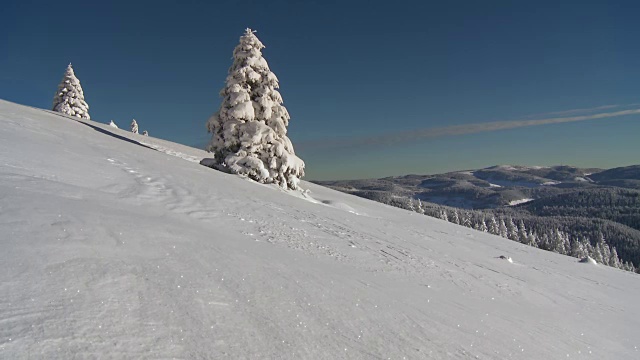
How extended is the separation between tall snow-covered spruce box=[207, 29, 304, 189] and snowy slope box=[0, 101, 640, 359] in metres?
8.40

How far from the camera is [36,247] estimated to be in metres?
3.86

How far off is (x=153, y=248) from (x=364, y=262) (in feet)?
13.8

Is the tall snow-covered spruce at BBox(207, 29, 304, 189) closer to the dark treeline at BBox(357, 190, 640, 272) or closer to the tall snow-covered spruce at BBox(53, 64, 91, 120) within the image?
the tall snow-covered spruce at BBox(53, 64, 91, 120)

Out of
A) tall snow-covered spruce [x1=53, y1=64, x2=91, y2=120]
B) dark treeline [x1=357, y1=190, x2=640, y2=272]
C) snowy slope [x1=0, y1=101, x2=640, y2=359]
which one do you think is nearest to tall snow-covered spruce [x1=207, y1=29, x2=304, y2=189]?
snowy slope [x1=0, y1=101, x2=640, y2=359]

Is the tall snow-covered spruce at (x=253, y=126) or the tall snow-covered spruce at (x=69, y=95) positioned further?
the tall snow-covered spruce at (x=69, y=95)

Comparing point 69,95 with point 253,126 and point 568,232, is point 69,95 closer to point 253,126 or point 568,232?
point 253,126

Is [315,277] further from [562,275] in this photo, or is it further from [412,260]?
[562,275]

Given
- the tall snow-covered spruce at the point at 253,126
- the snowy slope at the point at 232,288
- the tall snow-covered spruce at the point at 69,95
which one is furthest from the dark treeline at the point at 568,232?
the snowy slope at the point at 232,288

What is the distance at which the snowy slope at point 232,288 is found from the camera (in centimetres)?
294

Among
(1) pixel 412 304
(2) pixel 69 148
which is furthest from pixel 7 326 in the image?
(2) pixel 69 148

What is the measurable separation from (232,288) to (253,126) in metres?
15.9

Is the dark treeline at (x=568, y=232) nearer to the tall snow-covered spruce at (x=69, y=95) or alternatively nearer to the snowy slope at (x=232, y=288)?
the tall snow-covered spruce at (x=69, y=95)

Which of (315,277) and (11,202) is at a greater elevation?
(11,202)

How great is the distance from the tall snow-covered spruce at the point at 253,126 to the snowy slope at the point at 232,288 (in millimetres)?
8405
